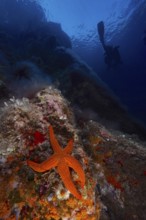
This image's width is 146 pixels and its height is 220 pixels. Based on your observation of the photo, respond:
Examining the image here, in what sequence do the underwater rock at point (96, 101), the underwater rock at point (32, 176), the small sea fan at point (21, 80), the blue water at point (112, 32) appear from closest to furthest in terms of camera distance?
the underwater rock at point (32, 176)
the small sea fan at point (21, 80)
the underwater rock at point (96, 101)
the blue water at point (112, 32)

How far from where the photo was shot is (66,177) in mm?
3082

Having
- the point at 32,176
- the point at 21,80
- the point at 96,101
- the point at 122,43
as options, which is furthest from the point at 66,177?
the point at 122,43

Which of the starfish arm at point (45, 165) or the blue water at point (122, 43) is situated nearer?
the starfish arm at point (45, 165)

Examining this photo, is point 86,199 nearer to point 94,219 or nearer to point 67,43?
point 94,219

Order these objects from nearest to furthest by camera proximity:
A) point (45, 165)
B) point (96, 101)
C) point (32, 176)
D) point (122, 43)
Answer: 1. point (45, 165)
2. point (32, 176)
3. point (96, 101)
4. point (122, 43)

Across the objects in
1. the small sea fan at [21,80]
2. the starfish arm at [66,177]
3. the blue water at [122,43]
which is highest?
the blue water at [122,43]

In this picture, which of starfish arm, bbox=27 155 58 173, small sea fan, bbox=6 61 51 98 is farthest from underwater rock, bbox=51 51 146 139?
starfish arm, bbox=27 155 58 173

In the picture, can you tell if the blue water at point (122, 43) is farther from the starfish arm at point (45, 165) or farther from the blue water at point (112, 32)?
the starfish arm at point (45, 165)

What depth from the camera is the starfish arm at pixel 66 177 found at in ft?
10.1

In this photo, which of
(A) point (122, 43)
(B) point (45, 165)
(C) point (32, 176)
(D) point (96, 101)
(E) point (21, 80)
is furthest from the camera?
(A) point (122, 43)

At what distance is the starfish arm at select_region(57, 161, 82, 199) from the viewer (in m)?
3.08

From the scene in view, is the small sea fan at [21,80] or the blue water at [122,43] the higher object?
the blue water at [122,43]

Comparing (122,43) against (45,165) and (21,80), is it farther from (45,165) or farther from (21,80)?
(45,165)

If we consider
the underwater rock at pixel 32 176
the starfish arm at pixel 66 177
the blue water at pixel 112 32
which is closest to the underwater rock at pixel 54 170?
the underwater rock at pixel 32 176
